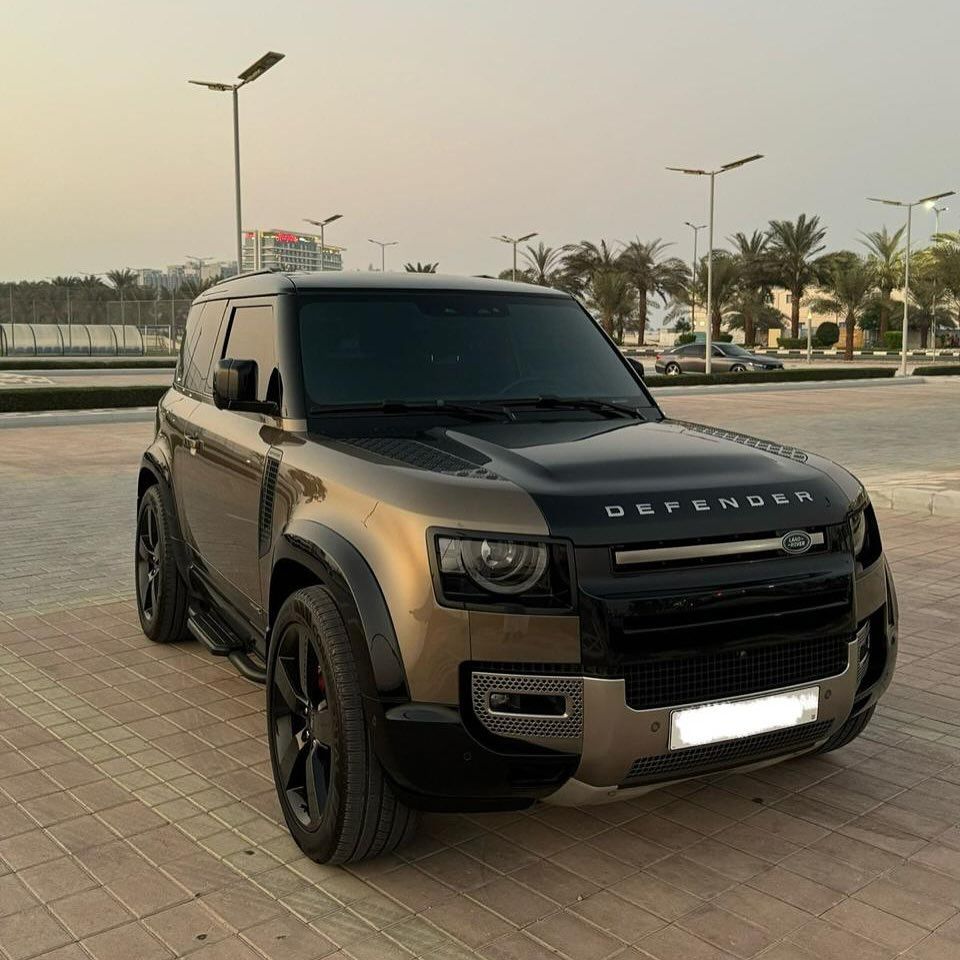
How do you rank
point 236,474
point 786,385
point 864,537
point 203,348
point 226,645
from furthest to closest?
1. point 786,385
2. point 203,348
3. point 226,645
4. point 236,474
5. point 864,537

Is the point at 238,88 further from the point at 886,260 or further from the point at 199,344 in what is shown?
the point at 886,260

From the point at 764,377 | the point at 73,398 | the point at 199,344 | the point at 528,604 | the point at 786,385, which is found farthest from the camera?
the point at 764,377

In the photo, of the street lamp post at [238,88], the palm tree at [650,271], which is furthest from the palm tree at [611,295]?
the street lamp post at [238,88]

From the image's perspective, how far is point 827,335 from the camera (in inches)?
3263

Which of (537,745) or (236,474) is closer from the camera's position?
(537,745)

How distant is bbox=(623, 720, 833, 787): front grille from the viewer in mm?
3268

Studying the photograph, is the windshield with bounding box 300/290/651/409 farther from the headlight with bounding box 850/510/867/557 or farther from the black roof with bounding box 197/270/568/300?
the headlight with bounding box 850/510/867/557

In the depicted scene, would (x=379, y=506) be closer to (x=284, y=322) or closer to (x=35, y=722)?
(x=284, y=322)

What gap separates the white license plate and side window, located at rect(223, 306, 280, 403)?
6.82 feet

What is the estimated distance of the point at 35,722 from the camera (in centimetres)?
510

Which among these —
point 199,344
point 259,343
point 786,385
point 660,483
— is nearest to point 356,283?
point 259,343

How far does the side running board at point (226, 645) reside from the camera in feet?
14.8

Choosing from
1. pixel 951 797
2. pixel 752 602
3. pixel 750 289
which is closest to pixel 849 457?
pixel 951 797

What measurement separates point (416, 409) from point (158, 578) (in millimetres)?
2477
